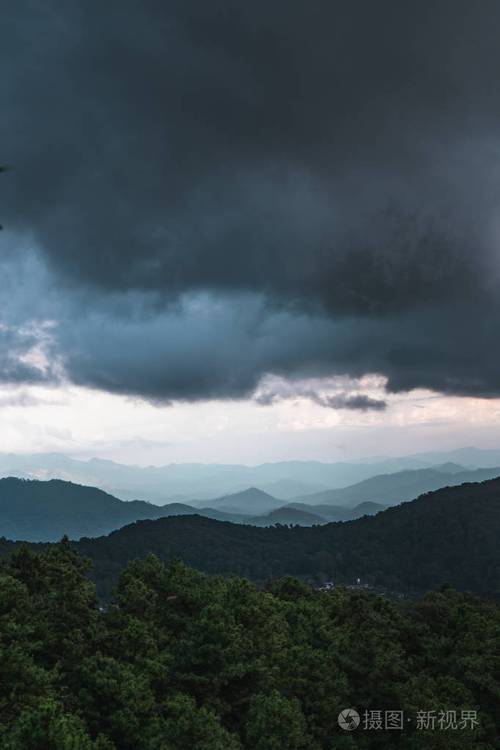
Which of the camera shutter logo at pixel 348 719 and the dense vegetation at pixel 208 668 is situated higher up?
the dense vegetation at pixel 208 668

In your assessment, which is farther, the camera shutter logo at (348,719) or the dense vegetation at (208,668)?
the camera shutter logo at (348,719)

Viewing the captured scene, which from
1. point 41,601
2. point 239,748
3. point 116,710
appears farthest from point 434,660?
point 41,601

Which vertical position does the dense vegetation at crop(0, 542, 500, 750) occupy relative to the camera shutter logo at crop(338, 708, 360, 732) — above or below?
above

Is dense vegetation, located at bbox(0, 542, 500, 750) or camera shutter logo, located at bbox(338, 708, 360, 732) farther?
camera shutter logo, located at bbox(338, 708, 360, 732)

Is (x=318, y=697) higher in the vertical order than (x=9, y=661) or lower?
lower

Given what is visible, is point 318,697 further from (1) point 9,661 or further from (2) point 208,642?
(1) point 9,661
